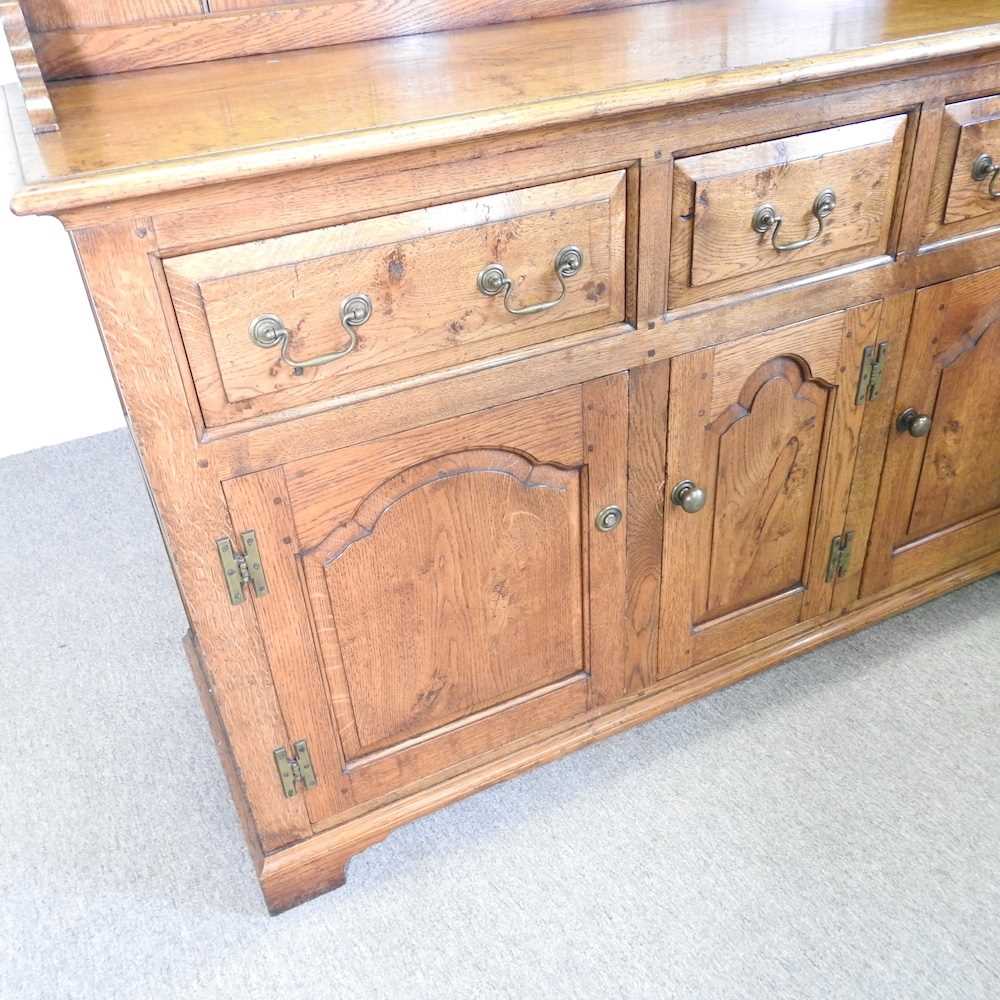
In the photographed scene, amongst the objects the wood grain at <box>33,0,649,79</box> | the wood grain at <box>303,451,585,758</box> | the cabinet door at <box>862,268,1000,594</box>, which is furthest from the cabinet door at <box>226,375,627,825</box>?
the wood grain at <box>33,0,649,79</box>

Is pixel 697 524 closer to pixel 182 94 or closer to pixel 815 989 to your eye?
pixel 815 989

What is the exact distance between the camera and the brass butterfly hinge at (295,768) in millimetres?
1192

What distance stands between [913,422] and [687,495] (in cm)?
39

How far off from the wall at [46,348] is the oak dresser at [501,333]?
1070 mm

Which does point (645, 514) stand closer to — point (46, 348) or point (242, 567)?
point (242, 567)

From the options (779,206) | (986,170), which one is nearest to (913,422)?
(986,170)

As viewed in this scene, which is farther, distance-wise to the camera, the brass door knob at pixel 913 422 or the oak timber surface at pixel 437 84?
the brass door knob at pixel 913 422

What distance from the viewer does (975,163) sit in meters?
1.22

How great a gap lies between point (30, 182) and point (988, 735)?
4.88 feet

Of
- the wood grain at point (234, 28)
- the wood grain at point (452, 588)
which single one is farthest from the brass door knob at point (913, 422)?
the wood grain at point (234, 28)

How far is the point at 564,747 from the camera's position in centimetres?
141

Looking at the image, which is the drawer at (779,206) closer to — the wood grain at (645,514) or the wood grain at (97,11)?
the wood grain at (645,514)

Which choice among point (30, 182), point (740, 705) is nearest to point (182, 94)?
point (30, 182)

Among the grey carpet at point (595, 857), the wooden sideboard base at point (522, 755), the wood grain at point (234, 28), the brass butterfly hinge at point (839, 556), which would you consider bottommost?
the grey carpet at point (595, 857)
